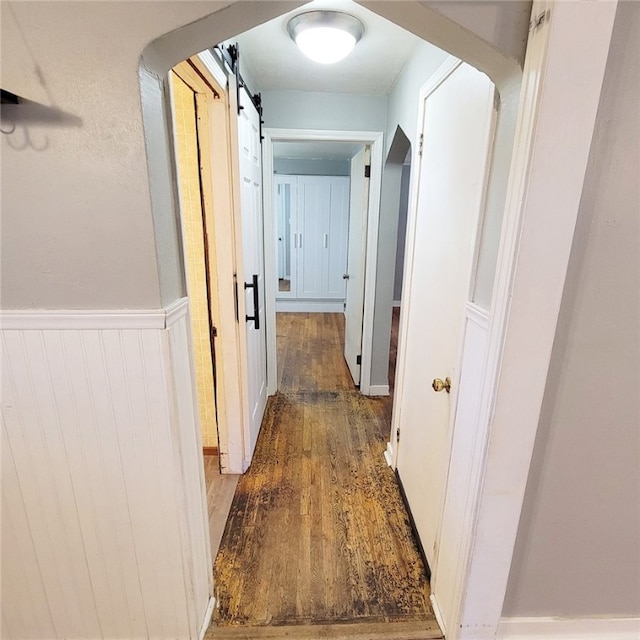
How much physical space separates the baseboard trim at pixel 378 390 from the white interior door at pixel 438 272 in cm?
109

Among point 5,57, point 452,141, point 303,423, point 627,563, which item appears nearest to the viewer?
point 5,57

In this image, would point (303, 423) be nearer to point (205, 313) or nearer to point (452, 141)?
point (205, 313)

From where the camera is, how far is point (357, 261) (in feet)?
9.92

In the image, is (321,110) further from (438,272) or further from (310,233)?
(310,233)

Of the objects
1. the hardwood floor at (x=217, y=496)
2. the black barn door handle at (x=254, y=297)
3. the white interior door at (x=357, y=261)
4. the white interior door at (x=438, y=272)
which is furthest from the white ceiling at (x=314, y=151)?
the hardwood floor at (x=217, y=496)

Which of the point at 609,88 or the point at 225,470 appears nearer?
the point at 609,88

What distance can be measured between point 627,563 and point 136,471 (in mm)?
1596

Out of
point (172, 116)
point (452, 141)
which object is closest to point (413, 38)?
point (452, 141)

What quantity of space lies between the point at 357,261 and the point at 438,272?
5.20 feet

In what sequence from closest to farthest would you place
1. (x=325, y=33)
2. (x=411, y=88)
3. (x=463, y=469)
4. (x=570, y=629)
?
(x=463, y=469), (x=570, y=629), (x=325, y=33), (x=411, y=88)

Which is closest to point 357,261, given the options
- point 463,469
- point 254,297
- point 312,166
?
point 254,297

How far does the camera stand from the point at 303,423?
103 inches

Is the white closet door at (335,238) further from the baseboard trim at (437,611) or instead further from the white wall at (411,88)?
the baseboard trim at (437,611)

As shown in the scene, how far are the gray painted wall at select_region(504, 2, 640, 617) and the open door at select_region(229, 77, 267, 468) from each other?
55.7 inches
